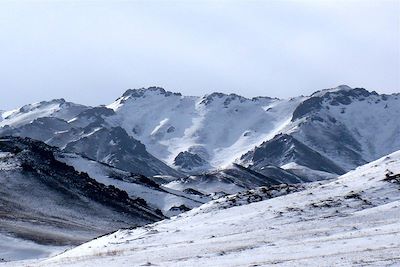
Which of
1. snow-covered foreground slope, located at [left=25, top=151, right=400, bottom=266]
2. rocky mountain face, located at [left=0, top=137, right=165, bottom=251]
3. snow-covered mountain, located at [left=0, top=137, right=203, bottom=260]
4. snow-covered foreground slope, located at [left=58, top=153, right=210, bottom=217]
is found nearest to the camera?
snow-covered foreground slope, located at [left=25, top=151, right=400, bottom=266]

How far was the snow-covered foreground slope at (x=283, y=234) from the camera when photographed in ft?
95.3

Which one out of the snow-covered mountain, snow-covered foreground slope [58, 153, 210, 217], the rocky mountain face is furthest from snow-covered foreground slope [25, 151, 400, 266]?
snow-covered foreground slope [58, 153, 210, 217]

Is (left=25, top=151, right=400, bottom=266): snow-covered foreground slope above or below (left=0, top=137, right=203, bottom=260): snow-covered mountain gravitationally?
below

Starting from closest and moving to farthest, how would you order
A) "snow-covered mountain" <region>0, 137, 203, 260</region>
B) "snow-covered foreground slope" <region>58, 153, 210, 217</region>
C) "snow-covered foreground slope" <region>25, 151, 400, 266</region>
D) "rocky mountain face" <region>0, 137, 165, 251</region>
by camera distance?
"snow-covered foreground slope" <region>25, 151, 400, 266</region> → "snow-covered mountain" <region>0, 137, 203, 260</region> → "rocky mountain face" <region>0, 137, 165, 251</region> → "snow-covered foreground slope" <region>58, 153, 210, 217</region>

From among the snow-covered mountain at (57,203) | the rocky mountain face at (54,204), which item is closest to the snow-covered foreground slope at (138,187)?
the snow-covered mountain at (57,203)

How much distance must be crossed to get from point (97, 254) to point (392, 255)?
15.2m

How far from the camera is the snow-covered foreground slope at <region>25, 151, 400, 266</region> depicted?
29047 millimetres

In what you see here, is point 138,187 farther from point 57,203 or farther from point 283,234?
point 283,234

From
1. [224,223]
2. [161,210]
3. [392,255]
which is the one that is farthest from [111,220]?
[392,255]

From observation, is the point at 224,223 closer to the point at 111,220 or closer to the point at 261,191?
the point at 261,191

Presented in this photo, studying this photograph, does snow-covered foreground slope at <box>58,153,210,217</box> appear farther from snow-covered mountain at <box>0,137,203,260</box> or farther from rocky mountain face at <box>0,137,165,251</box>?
rocky mountain face at <box>0,137,165,251</box>

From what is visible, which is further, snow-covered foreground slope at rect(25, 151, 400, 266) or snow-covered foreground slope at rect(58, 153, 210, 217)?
snow-covered foreground slope at rect(58, 153, 210, 217)

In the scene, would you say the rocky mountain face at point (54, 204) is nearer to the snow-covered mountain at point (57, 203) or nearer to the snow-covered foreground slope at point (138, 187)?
the snow-covered mountain at point (57, 203)

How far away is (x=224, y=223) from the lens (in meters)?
41.4
